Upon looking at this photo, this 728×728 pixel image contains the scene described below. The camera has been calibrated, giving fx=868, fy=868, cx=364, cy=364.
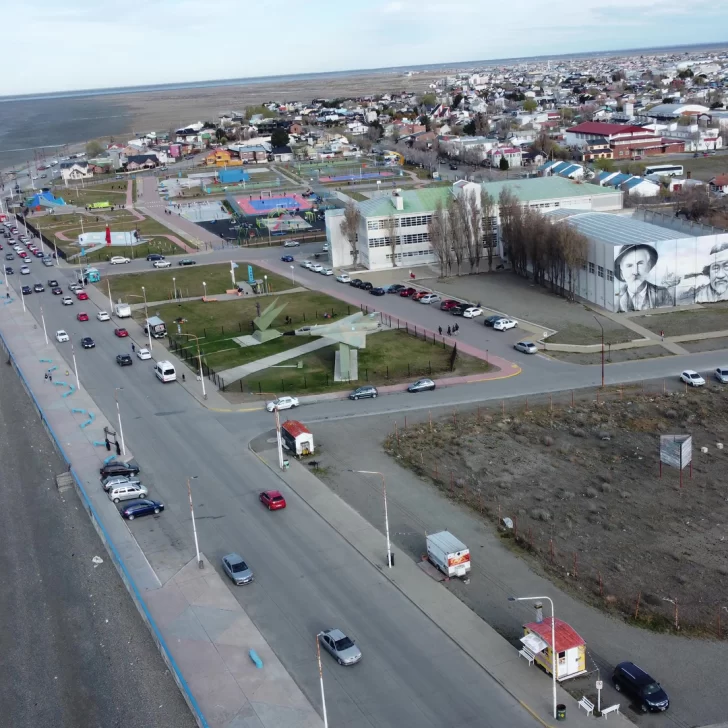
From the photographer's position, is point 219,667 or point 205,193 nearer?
point 219,667

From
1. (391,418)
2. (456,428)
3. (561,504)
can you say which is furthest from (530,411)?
(561,504)

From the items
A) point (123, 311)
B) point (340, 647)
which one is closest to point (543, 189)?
point (123, 311)

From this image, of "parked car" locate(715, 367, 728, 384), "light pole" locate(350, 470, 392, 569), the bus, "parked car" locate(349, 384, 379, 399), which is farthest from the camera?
the bus

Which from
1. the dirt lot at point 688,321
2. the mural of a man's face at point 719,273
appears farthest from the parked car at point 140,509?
the mural of a man's face at point 719,273

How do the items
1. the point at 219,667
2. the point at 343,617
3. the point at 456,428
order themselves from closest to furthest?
the point at 219,667
the point at 343,617
the point at 456,428

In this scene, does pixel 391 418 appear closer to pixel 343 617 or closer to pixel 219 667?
pixel 343 617

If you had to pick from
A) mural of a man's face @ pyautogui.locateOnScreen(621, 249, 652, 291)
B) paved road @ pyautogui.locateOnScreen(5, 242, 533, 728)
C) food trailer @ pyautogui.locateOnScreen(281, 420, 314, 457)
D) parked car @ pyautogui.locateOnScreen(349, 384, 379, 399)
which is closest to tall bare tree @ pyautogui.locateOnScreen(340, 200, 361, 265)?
mural of a man's face @ pyautogui.locateOnScreen(621, 249, 652, 291)

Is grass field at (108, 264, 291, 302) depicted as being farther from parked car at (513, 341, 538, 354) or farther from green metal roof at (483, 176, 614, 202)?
parked car at (513, 341, 538, 354)

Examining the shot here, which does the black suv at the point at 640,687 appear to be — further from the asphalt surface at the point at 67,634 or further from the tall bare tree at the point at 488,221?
the tall bare tree at the point at 488,221

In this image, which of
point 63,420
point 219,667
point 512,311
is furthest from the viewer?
point 512,311
